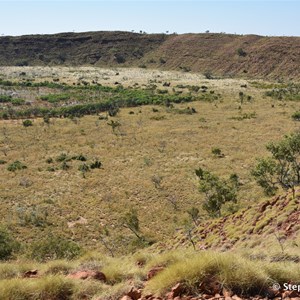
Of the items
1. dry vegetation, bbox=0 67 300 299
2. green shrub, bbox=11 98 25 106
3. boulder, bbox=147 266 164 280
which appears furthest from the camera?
green shrub, bbox=11 98 25 106

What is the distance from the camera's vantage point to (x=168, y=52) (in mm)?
128250

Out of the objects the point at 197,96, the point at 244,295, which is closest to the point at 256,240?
the point at 244,295

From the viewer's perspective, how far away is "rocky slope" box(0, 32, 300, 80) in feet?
333

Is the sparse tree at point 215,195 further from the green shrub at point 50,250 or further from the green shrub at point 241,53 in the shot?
the green shrub at point 241,53

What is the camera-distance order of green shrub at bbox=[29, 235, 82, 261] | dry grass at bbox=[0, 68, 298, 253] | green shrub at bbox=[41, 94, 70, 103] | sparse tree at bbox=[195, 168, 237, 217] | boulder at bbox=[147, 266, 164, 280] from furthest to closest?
green shrub at bbox=[41, 94, 70, 103] → dry grass at bbox=[0, 68, 298, 253] → sparse tree at bbox=[195, 168, 237, 217] → green shrub at bbox=[29, 235, 82, 261] → boulder at bbox=[147, 266, 164, 280]

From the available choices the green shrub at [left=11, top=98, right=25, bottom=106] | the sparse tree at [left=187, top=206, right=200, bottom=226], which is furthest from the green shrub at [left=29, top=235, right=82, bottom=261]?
the green shrub at [left=11, top=98, right=25, bottom=106]

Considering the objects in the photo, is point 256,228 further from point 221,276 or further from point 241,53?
point 241,53

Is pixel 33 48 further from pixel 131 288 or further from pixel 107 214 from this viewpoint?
pixel 131 288

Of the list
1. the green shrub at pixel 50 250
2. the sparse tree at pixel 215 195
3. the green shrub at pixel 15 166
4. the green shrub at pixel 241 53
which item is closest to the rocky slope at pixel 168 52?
the green shrub at pixel 241 53

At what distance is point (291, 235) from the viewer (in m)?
11.0

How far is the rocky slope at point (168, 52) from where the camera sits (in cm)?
10156

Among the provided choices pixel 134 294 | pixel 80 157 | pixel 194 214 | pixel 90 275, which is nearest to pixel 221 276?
pixel 134 294

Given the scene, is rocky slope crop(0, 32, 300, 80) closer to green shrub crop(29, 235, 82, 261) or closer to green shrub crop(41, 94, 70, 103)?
green shrub crop(41, 94, 70, 103)

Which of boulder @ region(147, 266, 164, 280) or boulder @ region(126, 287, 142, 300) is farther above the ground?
boulder @ region(126, 287, 142, 300)
